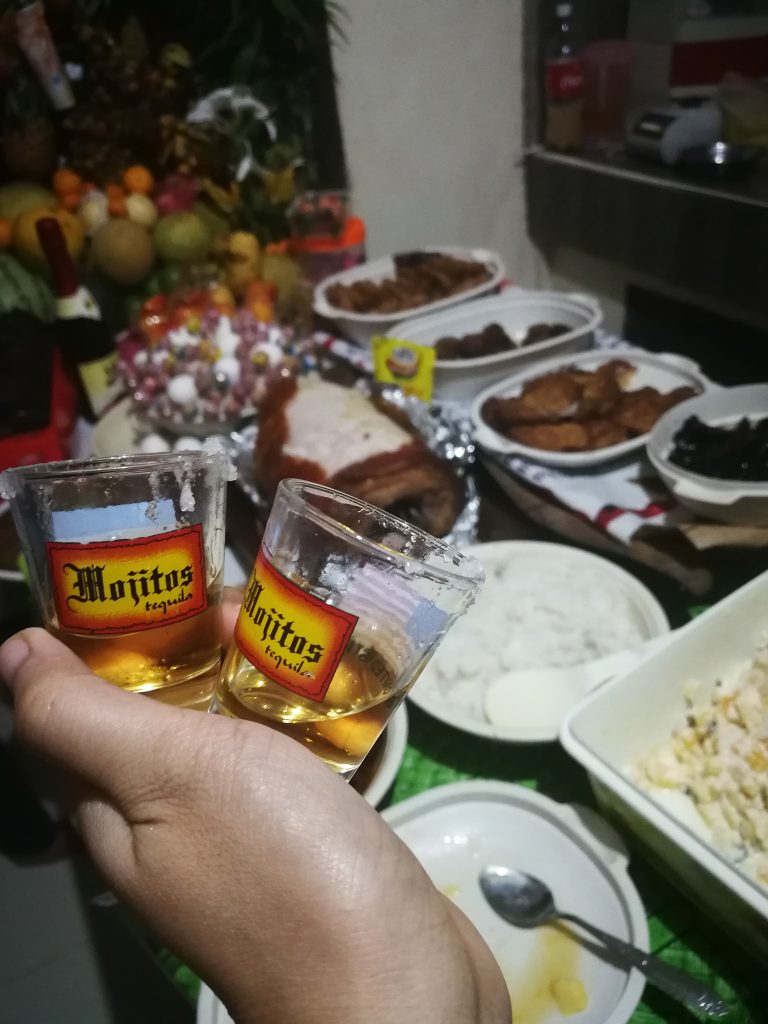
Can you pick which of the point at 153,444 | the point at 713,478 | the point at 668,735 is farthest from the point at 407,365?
the point at 668,735

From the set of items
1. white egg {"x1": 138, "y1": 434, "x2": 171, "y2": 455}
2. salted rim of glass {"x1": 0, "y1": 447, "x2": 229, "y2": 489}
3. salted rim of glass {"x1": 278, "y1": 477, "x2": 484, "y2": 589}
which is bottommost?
white egg {"x1": 138, "y1": 434, "x2": 171, "y2": 455}

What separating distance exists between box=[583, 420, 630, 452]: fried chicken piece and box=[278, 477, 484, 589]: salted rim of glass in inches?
29.2

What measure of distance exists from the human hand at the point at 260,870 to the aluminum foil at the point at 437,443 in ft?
2.32

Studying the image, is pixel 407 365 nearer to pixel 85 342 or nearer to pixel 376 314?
pixel 376 314

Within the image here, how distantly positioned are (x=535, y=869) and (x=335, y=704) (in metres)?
0.36

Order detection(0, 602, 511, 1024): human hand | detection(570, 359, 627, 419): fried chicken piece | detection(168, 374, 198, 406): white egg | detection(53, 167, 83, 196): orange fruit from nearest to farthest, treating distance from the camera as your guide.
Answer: detection(0, 602, 511, 1024): human hand, detection(570, 359, 627, 419): fried chicken piece, detection(168, 374, 198, 406): white egg, detection(53, 167, 83, 196): orange fruit

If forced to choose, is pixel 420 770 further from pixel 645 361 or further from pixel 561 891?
pixel 645 361

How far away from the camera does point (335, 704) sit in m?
0.50

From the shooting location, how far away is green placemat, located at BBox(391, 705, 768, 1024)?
0.63m

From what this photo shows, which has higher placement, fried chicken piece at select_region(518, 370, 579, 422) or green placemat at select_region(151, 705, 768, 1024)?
fried chicken piece at select_region(518, 370, 579, 422)

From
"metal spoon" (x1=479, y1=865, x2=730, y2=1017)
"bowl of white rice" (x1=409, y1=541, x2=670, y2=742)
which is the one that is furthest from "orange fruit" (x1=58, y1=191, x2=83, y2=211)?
"metal spoon" (x1=479, y1=865, x2=730, y2=1017)

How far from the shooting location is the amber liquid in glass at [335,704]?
0.49m

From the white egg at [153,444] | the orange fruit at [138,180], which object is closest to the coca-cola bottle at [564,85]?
the orange fruit at [138,180]

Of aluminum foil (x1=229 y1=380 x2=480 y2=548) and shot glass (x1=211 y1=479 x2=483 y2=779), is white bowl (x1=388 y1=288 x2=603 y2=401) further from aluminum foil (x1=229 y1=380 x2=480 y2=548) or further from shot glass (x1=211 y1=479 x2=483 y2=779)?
shot glass (x1=211 y1=479 x2=483 y2=779)
